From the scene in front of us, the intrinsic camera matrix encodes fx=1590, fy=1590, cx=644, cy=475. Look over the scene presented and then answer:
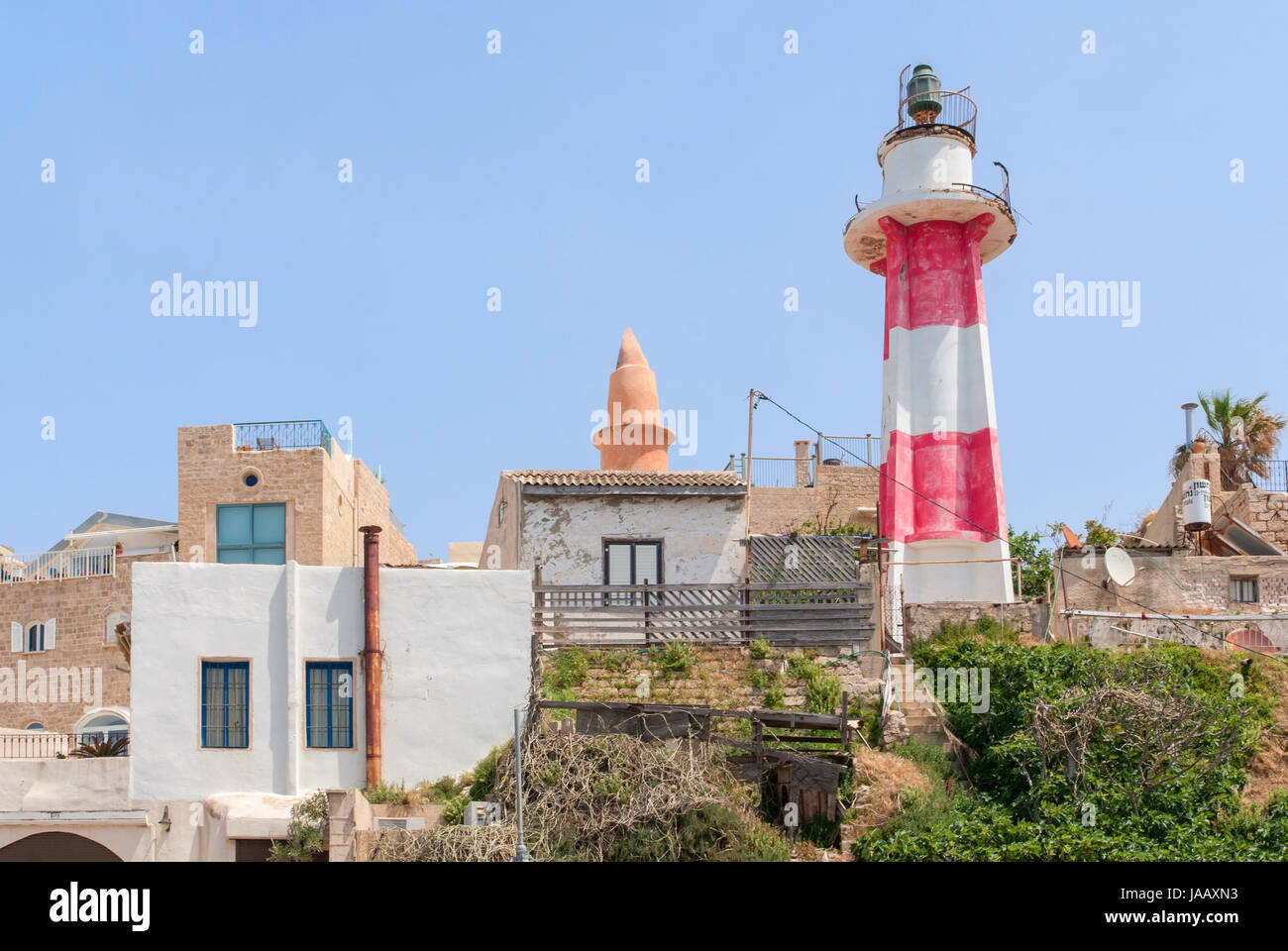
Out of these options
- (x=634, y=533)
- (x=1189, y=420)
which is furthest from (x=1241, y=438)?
(x=634, y=533)

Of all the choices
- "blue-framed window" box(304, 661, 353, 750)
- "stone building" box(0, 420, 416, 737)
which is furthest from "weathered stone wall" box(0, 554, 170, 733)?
"blue-framed window" box(304, 661, 353, 750)

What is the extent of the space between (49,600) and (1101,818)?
100.0 feet

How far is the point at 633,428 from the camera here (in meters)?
38.7

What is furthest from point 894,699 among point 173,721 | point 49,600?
point 49,600

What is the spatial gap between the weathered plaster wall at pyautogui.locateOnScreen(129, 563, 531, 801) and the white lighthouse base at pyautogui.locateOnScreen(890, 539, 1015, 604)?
9.77 meters

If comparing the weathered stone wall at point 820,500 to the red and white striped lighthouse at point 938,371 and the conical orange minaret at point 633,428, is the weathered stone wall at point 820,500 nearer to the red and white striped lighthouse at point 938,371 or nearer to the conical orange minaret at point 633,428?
the conical orange minaret at point 633,428

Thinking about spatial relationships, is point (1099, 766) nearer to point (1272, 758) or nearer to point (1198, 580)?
point (1272, 758)

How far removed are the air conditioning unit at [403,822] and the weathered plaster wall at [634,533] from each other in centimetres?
654

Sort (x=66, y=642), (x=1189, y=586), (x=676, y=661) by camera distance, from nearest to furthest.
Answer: (x=676, y=661)
(x=1189, y=586)
(x=66, y=642)

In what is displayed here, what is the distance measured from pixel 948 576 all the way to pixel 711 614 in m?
7.07

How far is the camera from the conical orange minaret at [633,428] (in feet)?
126

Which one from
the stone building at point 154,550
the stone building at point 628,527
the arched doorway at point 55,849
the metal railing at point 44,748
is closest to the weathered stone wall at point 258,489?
the stone building at point 154,550

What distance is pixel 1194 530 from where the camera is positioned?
33.8 meters

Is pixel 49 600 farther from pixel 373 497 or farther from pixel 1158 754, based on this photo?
pixel 1158 754
